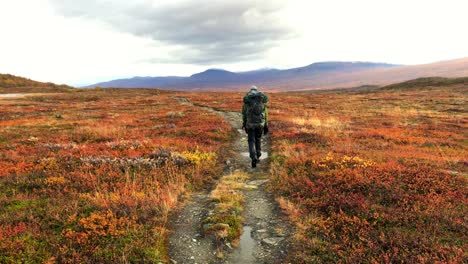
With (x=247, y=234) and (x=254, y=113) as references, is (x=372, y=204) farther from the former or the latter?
(x=254, y=113)

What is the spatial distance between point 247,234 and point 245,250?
2.43 ft

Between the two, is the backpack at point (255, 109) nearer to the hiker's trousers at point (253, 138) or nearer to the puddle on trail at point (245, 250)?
the hiker's trousers at point (253, 138)

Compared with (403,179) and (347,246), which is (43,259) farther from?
(403,179)

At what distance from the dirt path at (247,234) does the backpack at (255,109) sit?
3.32 m

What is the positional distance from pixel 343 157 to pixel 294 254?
22.4 feet

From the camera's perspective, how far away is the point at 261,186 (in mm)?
10977

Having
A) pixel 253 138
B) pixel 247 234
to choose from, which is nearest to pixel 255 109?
pixel 253 138

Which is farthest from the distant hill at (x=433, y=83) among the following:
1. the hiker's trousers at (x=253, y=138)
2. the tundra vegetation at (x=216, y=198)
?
the hiker's trousers at (x=253, y=138)

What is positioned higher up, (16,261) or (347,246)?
(16,261)

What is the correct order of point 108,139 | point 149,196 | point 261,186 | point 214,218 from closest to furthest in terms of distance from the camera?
point 214,218
point 149,196
point 261,186
point 108,139

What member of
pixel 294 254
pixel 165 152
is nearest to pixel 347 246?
pixel 294 254

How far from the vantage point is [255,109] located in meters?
13.3

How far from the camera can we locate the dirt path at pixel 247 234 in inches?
255

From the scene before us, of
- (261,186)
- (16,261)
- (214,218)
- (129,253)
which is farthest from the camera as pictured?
(261,186)
